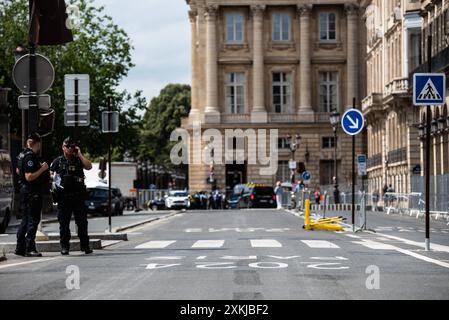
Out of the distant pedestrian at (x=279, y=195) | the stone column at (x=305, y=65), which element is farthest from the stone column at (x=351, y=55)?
the distant pedestrian at (x=279, y=195)

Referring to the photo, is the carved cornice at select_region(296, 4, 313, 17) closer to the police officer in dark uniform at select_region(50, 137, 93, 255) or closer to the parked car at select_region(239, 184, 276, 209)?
the parked car at select_region(239, 184, 276, 209)

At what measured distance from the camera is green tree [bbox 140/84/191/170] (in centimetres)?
14275

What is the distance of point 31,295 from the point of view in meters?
12.0

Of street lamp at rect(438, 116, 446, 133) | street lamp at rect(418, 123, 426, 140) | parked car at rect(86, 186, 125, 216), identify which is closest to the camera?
street lamp at rect(438, 116, 446, 133)

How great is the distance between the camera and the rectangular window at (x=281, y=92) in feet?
357

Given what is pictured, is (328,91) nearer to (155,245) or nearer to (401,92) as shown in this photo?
(401,92)

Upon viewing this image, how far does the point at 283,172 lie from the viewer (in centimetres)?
10700

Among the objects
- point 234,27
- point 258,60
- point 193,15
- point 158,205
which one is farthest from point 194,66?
point 158,205

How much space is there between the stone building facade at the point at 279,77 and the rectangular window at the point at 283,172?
9 centimetres

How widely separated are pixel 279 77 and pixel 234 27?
20.4 feet

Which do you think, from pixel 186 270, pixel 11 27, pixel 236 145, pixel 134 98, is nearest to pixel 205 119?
pixel 236 145

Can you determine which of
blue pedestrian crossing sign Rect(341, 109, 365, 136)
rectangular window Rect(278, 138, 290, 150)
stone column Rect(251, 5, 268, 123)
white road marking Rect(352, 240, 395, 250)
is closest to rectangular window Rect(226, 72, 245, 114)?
stone column Rect(251, 5, 268, 123)

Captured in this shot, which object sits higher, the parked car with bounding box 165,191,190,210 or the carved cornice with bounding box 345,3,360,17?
the carved cornice with bounding box 345,3,360,17

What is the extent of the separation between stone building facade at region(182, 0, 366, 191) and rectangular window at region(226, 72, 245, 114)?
0.30 ft
